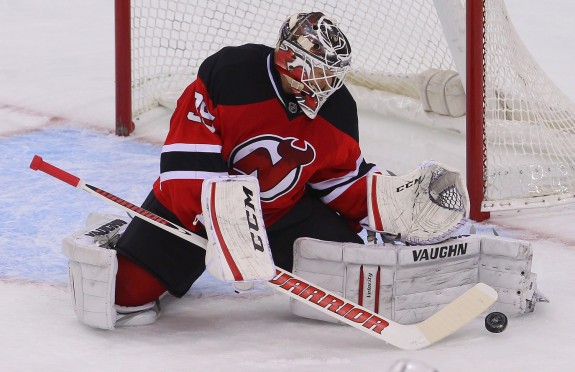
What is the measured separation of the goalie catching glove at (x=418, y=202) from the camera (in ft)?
8.82

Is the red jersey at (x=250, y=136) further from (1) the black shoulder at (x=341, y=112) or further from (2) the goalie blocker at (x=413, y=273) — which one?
(2) the goalie blocker at (x=413, y=273)

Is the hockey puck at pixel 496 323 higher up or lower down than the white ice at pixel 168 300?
higher up

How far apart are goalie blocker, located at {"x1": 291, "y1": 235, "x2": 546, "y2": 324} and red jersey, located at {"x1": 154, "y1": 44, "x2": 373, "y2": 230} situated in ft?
0.57

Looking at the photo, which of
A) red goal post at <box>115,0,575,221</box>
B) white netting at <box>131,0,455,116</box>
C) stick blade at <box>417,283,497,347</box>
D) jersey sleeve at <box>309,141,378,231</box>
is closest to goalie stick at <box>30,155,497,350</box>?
stick blade at <box>417,283,497,347</box>

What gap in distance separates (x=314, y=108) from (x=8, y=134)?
1.90 metres

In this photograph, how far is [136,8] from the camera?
423cm

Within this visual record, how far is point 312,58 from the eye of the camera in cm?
247

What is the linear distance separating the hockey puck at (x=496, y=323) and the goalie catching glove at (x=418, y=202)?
0.24m

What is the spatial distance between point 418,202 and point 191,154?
Result: 0.58 meters

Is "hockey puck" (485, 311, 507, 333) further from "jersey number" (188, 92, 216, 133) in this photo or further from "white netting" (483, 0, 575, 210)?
"white netting" (483, 0, 575, 210)

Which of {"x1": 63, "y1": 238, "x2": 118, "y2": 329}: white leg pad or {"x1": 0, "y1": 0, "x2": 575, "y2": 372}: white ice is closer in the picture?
{"x1": 0, "y1": 0, "x2": 575, "y2": 372}: white ice

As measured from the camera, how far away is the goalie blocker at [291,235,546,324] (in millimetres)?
2578

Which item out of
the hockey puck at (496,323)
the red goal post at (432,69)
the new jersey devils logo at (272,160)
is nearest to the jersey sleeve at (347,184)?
the new jersey devils logo at (272,160)

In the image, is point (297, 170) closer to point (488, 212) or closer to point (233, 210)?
point (233, 210)
